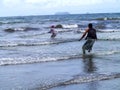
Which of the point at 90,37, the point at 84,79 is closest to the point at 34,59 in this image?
the point at 90,37

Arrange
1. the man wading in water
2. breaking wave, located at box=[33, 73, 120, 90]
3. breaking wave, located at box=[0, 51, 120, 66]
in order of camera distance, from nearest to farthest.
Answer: breaking wave, located at box=[33, 73, 120, 90], breaking wave, located at box=[0, 51, 120, 66], the man wading in water

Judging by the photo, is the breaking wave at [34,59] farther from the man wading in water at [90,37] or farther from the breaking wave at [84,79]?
the breaking wave at [84,79]

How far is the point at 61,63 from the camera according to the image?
54.1ft

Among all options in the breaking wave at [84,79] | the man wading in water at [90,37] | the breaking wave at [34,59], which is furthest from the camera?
the man wading in water at [90,37]

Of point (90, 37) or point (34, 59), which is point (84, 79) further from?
point (90, 37)

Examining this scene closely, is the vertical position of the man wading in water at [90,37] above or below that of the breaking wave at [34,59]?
above

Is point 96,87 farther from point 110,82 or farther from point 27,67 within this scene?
point 27,67

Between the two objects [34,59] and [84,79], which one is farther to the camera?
[34,59]

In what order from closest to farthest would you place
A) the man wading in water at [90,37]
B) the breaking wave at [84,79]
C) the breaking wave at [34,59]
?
the breaking wave at [84,79] → the breaking wave at [34,59] → the man wading in water at [90,37]

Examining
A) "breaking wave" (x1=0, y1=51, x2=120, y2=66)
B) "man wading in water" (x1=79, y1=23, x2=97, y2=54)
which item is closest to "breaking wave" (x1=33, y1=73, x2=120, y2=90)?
"breaking wave" (x1=0, y1=51, x2=120, y2=66)

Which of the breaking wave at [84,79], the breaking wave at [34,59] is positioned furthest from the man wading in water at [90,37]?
the breaking wave at [84,79]

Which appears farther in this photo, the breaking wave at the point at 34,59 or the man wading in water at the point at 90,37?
the man wading in water at the point at 90,37

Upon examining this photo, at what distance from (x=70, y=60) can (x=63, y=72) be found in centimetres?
384

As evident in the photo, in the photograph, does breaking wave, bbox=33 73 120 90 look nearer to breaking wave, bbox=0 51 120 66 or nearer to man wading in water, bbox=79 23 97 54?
breaking wave, bbox=0 51 120 66
